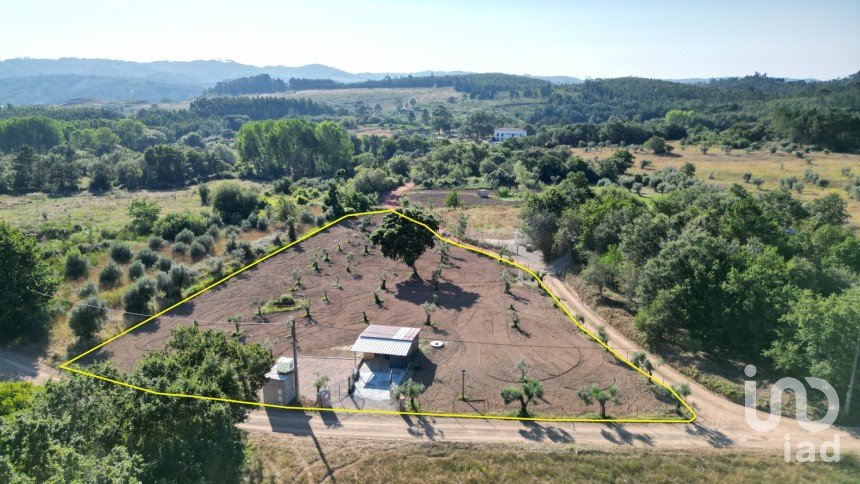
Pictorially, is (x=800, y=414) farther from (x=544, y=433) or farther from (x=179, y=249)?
(x=179, y=249)

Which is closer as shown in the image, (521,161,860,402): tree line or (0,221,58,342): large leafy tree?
(521,161,860,402): tree line

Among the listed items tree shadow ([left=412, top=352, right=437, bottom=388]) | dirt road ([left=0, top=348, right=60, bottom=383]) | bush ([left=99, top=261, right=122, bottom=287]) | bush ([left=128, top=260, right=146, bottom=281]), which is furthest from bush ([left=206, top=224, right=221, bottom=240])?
tree shadow ([left=412, top=352, right=437, bottom=388])

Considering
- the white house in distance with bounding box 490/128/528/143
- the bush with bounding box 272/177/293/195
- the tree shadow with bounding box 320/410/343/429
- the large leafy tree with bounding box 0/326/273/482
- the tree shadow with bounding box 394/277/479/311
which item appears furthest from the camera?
the white house in distance with bounding box 490/128/528/143

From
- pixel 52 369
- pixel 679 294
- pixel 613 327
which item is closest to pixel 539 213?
pixel 613 327

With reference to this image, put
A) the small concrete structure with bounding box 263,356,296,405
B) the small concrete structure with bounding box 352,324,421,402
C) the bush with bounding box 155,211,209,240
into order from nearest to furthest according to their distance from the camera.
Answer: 1. the small concrete structure with bounding box 263,356,296,405
2. the small concrete structure with bounding box 352,324,421,402
3. the bush with bounding box 155,211,209,240

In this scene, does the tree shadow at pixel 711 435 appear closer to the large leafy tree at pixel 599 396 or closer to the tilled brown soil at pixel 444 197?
the large leafy tree at pixel 599 396

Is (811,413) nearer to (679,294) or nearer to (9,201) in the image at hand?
(679,294)

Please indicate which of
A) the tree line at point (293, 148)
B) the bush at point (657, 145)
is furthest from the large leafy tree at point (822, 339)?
the tree line at point (293, 148)

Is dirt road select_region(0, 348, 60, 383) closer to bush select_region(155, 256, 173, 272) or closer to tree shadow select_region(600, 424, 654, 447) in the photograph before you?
bush select_region(155, 256, 173, 272)
